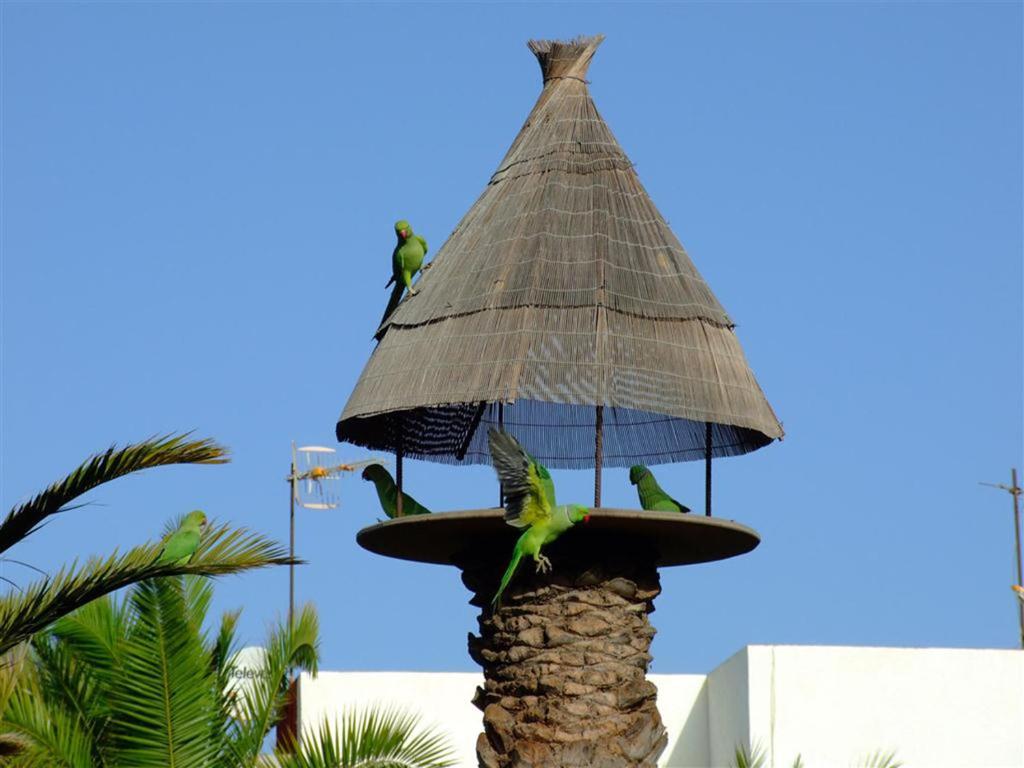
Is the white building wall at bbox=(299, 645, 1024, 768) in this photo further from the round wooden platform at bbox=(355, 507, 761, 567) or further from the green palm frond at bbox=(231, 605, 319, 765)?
the round wooden platform at bbox=(355, 507, 761, 567)

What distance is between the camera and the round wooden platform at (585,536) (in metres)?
11.8

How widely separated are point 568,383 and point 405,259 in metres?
2.04

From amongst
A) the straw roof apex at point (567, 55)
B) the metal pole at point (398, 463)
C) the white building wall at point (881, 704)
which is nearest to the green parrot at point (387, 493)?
the metal pole at point (398, 463)

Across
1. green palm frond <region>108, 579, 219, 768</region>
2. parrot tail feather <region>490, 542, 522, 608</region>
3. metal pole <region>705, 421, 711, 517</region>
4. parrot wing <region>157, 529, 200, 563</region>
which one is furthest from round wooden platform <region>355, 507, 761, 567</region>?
green palm frond <region>108, 579, 219, 768</region>

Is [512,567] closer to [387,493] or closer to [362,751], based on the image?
[387,493]

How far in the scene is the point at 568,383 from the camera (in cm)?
1192

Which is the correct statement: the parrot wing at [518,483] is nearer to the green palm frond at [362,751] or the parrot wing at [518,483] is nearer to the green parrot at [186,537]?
the green parrot at [186,537]

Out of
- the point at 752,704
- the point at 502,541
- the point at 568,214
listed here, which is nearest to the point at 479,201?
the point at 568,214

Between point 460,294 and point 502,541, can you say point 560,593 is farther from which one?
point 460,294

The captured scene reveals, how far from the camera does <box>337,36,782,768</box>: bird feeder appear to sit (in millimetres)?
11766

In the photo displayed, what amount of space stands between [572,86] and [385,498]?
10.7 ft

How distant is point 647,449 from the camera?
1509cm

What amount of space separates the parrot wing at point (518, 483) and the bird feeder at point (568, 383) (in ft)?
0.67

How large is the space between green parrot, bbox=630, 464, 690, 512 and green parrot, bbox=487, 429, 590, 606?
1.16 m
